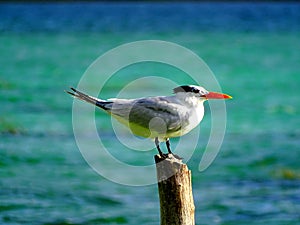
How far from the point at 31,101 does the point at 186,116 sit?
1608 centimetres

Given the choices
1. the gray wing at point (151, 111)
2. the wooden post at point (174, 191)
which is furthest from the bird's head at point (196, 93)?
the wooden post at point (174, 191)

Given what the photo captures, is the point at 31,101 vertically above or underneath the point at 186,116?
above

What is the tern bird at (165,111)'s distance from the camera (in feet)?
27.9

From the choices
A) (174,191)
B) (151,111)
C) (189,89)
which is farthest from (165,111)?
(174,191)

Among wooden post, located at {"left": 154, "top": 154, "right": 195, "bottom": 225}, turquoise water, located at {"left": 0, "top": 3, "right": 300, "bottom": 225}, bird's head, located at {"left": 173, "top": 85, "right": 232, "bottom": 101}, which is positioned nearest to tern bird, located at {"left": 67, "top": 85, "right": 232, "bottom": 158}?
bird's head, located at {"left": 173, "top": 85, "right": 232, "bottom": 101}

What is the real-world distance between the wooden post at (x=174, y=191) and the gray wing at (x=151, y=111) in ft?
1.08

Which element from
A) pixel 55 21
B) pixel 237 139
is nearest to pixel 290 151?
pixel 237 139

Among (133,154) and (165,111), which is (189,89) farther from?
(133,154)

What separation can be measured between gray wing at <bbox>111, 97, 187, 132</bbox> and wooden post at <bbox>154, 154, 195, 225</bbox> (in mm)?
330

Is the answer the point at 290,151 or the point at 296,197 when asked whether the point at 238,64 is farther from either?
the point at 296,197

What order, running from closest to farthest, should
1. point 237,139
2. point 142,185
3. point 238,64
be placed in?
1. point 142,185
2. point 237,139
3. point 238,64

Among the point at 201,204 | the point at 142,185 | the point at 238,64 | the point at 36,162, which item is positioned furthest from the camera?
the point at 238,64

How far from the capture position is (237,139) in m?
19.3

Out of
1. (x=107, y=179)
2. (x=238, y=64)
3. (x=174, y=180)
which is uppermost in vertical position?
(x=238, y=64)
